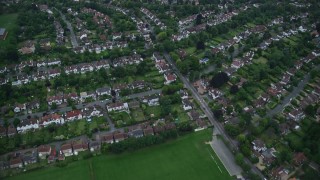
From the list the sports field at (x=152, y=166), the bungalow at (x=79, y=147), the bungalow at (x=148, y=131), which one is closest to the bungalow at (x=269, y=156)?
the sports field at (x=152, y=166)

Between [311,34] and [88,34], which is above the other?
[311,34]

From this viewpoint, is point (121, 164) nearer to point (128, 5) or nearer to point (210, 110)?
point (210, 110)

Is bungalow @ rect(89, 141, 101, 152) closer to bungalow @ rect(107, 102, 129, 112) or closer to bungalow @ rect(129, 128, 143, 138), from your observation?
bungalow @ rect(129, 128, 143, 138)

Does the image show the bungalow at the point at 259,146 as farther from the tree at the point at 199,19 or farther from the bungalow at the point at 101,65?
the tree at the point at 199,19

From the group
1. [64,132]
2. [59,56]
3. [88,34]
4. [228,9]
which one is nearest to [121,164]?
[64,132]

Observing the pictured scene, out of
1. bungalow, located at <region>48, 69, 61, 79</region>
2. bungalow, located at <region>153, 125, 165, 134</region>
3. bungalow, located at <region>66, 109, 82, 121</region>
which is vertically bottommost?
bungalow, located at <region>48, 69, 61, 79</region>

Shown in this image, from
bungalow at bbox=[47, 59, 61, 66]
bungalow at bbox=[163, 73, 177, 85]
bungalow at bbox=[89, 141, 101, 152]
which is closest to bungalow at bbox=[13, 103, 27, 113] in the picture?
bungalow at bbox=[47, 59, 61, 66]
